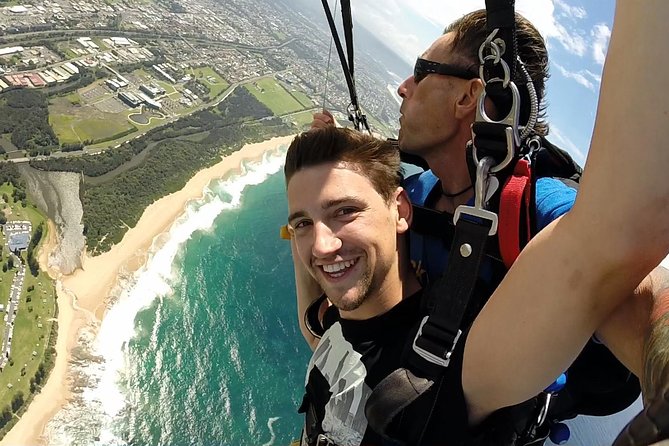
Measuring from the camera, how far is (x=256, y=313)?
13.3 meters

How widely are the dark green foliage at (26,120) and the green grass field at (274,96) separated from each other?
11.7 meters

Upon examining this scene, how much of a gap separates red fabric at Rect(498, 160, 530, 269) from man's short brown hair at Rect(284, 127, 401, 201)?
1.41ft

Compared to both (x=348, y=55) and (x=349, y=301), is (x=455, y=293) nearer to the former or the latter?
(x=349, y=301)

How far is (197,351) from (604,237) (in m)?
12.6

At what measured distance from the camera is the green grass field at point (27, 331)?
989cm

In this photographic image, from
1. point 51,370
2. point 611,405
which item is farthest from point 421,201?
point 51,370

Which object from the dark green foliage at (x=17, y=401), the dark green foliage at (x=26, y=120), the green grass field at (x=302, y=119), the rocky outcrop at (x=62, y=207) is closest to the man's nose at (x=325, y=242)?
the dark green foliage at (x=17, y=401)

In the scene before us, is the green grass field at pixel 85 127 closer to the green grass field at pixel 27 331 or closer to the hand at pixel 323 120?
the green grass field at pixel 27 331

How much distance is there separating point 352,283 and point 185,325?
483 inches

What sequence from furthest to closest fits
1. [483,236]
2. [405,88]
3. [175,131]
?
[175,131]
[405,88]
[483,236]

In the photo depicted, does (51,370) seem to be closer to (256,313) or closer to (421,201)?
(256,313)

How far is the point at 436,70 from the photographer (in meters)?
1.15

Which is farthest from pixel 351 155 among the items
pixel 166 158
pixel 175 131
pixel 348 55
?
pixel 175 131

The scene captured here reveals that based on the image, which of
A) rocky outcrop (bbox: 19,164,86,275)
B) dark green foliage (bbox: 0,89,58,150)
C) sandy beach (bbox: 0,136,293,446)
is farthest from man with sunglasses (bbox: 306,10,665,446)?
dark green foliage (bbox: 0,89,58,150)
